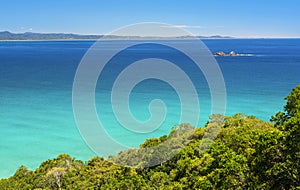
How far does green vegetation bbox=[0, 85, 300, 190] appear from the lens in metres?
6.68

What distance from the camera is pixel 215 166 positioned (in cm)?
792

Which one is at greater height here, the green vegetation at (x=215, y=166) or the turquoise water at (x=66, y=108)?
the turquoise water at (x=66, y=108)

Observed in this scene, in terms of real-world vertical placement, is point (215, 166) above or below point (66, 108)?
below

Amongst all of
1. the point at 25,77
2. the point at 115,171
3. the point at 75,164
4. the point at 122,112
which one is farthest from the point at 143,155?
the point at 25,77

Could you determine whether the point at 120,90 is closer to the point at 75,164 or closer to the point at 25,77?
the point at 25,77

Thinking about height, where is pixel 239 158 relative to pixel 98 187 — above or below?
below

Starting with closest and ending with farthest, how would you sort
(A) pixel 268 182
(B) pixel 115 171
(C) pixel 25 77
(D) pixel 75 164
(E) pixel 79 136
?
(A) pixel 268 182 < (B) pixel 115 171 < (D) pixel 75 164 < (E) pixel 79 136 < (C) pixel 25 77

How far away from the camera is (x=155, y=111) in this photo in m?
32.2

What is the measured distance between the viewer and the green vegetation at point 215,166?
668cm

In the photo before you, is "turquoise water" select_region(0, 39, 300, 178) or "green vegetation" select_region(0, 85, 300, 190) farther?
"turquoise water" select_region(0, 39, 300, 178)

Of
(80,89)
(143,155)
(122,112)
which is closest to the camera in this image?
(143,155)

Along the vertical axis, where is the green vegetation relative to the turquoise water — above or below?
below

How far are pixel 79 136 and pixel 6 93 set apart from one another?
63.8 feet

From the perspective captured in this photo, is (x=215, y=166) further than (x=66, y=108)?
No
